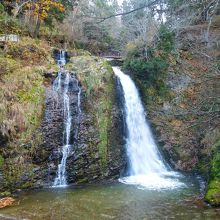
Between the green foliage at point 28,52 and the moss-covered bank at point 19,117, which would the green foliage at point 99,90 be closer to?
the green foliage at point 28,52

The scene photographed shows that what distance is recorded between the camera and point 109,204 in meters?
7.71

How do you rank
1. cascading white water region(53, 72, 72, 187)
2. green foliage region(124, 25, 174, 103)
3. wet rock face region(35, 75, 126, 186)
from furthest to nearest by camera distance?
green foliage region(124, 25, 174, 103), wet rock face region(35, 75, 126, 186), cascading white water region(53, 72, 72, 187)

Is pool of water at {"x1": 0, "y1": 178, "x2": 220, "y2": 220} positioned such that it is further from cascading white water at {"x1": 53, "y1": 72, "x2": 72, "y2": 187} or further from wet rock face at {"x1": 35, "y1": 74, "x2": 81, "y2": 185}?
wet rock face at {"x1": 35, "y1": 74, "x2": 81, "y2": 185}

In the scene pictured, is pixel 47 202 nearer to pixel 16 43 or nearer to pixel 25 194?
pixel 25 194

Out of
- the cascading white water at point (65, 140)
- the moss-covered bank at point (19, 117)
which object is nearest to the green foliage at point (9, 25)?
the moss-covered bank at point (19, 117)

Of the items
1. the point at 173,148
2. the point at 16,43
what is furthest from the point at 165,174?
the point at 16,43

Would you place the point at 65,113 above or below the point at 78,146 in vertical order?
above

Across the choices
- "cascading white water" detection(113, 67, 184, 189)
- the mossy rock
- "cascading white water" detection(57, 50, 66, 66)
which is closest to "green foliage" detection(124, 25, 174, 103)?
"cascading white water" detection(113, 67, 184, 189)

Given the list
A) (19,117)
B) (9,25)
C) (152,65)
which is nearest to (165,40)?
(152,65)

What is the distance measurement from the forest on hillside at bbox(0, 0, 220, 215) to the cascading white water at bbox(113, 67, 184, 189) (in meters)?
0.37

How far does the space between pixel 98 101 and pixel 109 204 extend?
504 centimetres

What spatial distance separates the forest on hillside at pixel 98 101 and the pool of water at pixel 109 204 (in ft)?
1.72

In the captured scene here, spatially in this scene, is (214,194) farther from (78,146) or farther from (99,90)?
(99,90)

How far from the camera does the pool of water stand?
683 cm
